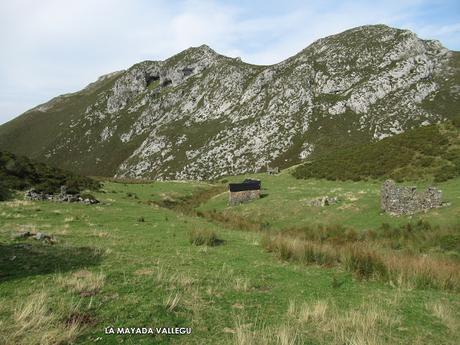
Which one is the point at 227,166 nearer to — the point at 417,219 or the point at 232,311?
the point at 417,219

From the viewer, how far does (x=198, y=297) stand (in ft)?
31.9

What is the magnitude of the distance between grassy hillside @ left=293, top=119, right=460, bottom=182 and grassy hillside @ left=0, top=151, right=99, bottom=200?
1204 inches

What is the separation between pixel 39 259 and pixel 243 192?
97.6 feet

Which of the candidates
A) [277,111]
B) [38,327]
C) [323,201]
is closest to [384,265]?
[38,327]

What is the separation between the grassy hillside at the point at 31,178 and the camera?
3671cm

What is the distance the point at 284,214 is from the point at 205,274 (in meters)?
20.9

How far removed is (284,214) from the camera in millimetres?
32469

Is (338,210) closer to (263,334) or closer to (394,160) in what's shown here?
(394,160)

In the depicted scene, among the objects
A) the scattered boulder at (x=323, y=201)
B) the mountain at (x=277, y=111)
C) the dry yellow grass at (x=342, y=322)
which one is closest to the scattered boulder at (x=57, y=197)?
the scattered boulder at (x=323, y=201)

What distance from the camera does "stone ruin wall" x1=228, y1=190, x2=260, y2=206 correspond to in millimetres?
40938

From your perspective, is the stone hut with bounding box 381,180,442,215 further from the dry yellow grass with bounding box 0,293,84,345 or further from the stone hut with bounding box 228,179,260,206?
the dry yellow grass with bounding box 0,293,84,345

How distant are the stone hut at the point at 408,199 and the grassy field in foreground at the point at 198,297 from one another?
11.8 m

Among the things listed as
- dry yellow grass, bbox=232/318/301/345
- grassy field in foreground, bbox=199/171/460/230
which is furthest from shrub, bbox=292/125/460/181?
dry yellow grass, bbox=232/318/301/345

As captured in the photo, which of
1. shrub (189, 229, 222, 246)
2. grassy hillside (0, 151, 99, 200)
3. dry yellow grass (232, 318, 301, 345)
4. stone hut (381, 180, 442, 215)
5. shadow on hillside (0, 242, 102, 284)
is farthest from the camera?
grassy hillside (0, 151, 99, 200)
